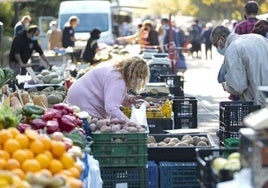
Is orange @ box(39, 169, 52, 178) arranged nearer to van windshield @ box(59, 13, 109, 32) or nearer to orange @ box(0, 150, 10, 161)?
orange @ box(0, 150, 10, 161)

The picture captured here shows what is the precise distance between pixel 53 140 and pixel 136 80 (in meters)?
3.01

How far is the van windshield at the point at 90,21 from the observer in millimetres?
35812

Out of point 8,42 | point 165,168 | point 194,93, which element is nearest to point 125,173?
point 165,168

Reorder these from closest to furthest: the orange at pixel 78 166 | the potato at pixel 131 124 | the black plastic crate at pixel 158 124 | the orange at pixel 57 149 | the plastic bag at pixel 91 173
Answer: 1. the orange at pixel 78 166
2. the orange at pixel 57 149
3. the plastic bag at pixel 91 173
4. the potato at pixel 131 124
5. the black plastic crate at pixel 158 124

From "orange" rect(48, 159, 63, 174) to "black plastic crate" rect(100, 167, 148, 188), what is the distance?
232cm

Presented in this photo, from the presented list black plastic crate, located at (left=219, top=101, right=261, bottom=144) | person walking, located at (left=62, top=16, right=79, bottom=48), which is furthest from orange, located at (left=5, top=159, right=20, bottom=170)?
person walking, located at (left=62, top=16, right=79, bottom=48)

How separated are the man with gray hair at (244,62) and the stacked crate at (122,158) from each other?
2999 millimetres

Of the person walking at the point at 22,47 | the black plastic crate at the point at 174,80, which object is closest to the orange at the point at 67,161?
the black plastic crate at the point at 174,80

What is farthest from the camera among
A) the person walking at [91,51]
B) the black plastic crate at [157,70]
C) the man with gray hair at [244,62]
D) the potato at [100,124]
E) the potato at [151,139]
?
the person walking at [91,51]

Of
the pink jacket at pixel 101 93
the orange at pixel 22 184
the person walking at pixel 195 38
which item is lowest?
the person walking at pixel 195 38

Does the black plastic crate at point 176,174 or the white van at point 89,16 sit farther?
the white van at point 89,16

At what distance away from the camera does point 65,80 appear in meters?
16.3

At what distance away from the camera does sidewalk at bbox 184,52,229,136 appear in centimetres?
1962

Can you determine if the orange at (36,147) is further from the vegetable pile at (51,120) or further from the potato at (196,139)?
the potato at (196,139)
